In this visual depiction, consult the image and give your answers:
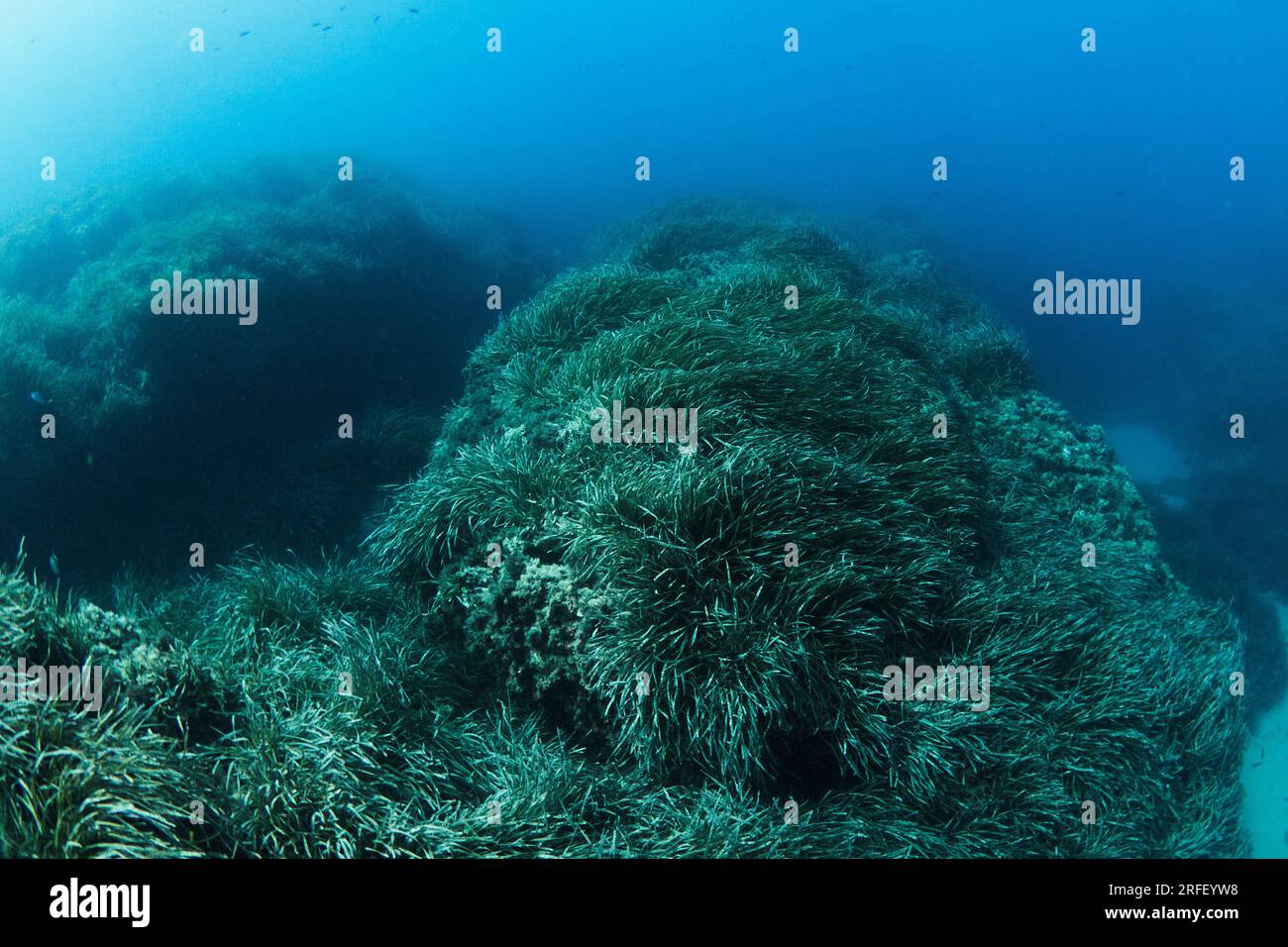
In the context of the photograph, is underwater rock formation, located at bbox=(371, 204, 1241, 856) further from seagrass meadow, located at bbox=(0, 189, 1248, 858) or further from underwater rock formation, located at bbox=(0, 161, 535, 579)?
underwater rock formation, located at bbox=(0, 161, 535, 579)

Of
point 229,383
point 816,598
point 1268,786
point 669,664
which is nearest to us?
point 669,664

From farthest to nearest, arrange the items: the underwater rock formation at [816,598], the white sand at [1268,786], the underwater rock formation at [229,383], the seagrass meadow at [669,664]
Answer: the underwater rock formation at [229,383] → the white sand at [1268,786] → the underwater rock formation at [816,598] → the seagrass meadow at [669,664]

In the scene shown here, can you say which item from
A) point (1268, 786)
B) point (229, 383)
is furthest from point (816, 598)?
point (229, 383)

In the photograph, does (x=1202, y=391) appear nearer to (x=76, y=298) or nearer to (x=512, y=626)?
(x=512, y=626)

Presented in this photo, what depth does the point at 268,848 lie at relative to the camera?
290 centimetres

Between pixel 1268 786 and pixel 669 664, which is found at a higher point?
pixel 669 664

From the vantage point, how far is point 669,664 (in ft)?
12.1

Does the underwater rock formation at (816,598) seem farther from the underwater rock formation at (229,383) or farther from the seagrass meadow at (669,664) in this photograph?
the underwater rock formation at (229,383)

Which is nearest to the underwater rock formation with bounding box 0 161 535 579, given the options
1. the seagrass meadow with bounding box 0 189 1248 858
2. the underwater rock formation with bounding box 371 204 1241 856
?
→ the seagrass meadow with bounding box 0 189 1248 858

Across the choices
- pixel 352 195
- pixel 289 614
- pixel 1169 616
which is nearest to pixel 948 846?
pixel 1169 616

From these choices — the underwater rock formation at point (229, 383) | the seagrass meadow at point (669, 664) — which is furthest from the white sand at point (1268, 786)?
the underwater rock formation at point (229, 383)

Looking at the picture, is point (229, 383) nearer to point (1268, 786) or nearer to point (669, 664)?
point (669, 664)

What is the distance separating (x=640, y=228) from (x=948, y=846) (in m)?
16.7

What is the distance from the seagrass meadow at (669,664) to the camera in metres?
3.20
